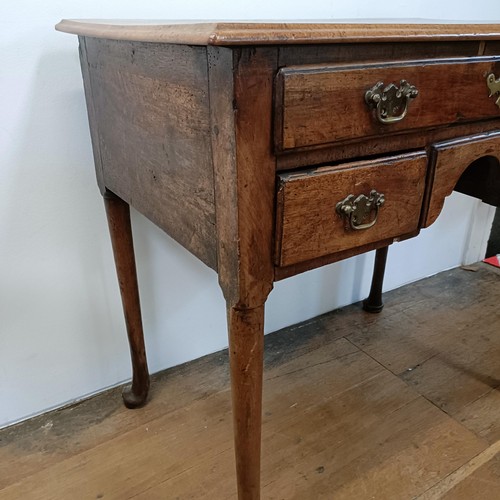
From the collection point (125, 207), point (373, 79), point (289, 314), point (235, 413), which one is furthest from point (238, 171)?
point (289, 314)

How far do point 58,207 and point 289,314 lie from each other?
75 cm

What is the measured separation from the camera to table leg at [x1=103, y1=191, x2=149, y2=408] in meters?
0.99

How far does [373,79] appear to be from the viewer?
58cm

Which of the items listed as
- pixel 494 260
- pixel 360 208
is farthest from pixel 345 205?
pixel 494 260

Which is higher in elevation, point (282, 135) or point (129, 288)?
point (282, 135)

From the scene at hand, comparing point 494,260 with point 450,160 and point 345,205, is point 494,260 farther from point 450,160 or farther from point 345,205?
point 345,205

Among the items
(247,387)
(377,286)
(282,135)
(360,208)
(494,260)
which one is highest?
(282,135)

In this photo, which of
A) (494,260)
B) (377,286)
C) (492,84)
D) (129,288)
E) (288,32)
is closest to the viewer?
(288,32)

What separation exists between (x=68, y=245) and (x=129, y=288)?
16cm

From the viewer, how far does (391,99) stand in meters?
0.61

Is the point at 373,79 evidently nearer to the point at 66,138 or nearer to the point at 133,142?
the point at 133,142

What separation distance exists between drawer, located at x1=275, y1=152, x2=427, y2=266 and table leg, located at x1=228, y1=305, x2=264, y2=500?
0.09 metres

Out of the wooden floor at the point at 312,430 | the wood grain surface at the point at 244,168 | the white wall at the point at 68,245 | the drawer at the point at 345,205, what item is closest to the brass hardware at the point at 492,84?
the drawer at the point at 345,205

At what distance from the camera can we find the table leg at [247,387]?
63 cm
